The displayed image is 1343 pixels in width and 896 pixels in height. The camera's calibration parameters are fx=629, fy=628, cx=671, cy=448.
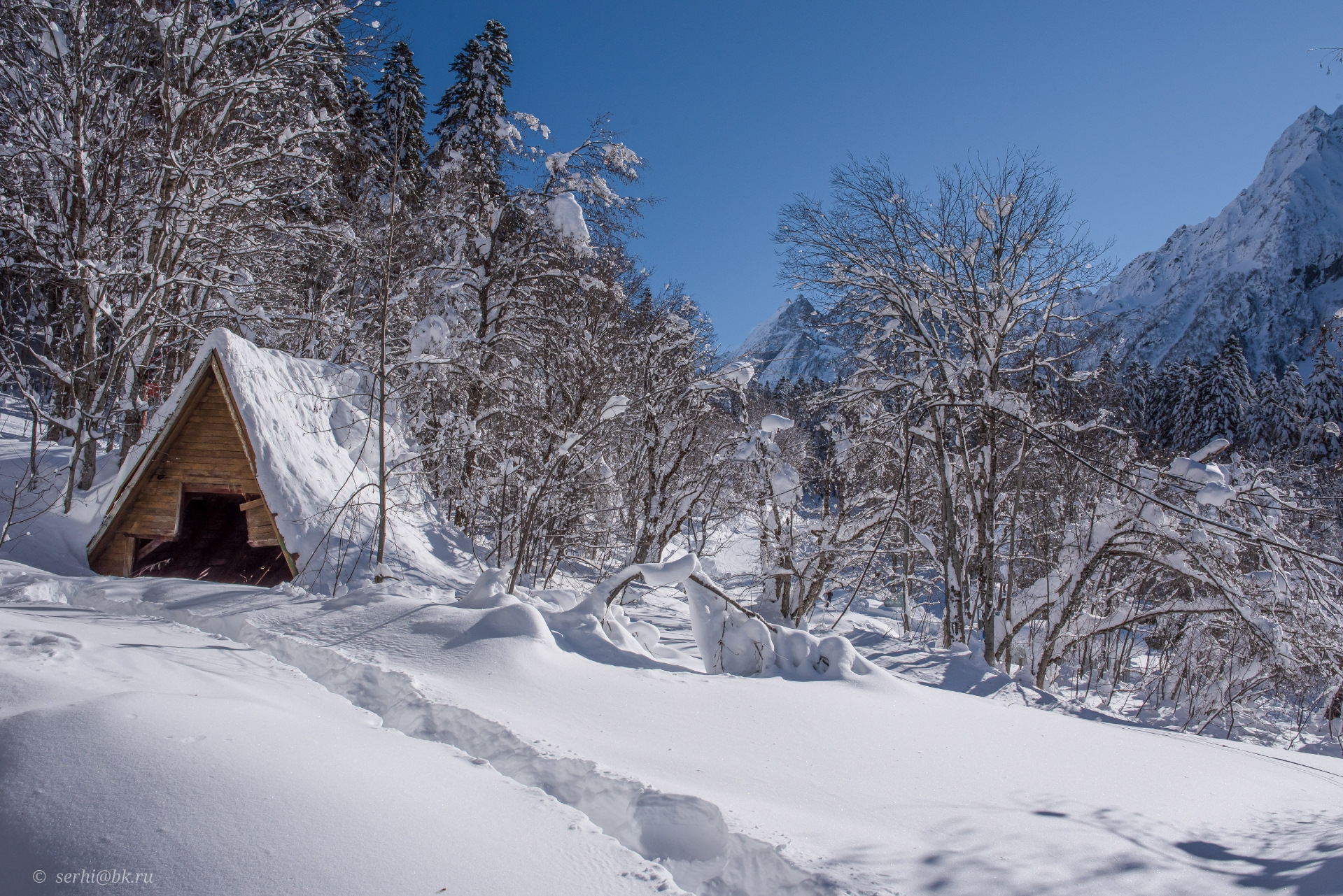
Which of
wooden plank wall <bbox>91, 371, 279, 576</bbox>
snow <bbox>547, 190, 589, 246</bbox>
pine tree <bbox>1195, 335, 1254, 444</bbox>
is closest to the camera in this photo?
wooden plank wall <bbox>91, 371, 279, 576</bbox>

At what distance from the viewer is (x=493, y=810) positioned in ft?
7.14

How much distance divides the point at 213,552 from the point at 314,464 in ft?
9.24

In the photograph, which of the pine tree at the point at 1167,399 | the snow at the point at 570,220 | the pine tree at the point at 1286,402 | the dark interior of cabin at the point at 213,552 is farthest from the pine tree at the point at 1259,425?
the dark interior of cabin at the point at 213,552

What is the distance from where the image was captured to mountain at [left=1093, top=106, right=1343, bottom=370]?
100 metres

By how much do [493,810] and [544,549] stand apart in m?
7.41

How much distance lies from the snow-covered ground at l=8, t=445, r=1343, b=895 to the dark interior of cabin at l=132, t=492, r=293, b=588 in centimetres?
306

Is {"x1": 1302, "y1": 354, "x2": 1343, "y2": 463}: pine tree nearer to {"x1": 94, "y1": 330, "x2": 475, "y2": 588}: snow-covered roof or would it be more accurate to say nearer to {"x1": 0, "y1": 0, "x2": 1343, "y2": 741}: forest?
{"x1": 0, "y1": 0, "x2": 1343, "y2": 741}: forest

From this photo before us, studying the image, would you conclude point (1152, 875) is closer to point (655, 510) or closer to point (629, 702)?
point (629, 702)

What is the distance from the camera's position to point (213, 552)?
828cm

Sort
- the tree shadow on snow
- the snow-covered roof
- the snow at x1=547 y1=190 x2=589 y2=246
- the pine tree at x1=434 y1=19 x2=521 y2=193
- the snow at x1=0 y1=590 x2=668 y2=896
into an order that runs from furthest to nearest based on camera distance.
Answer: the pine tree at x1=434 y1=19 x2=521 y2=193, the snow at x1=547 y1=190 x2=589 y2=246, the snow-covered roof, the tree shadow on snow, the snow at x1=0 y1=590 x2=668 y2=896

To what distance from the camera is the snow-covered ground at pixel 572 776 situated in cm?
188

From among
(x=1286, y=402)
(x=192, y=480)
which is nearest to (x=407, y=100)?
(x=192, y=480)

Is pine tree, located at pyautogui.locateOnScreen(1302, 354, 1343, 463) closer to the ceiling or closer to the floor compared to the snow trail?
closer to the ceiling

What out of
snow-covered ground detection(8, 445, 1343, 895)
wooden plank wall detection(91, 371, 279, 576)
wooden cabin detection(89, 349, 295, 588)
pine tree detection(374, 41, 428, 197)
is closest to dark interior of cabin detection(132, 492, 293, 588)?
wooden cabin detection(89, 349, 295, 588)
